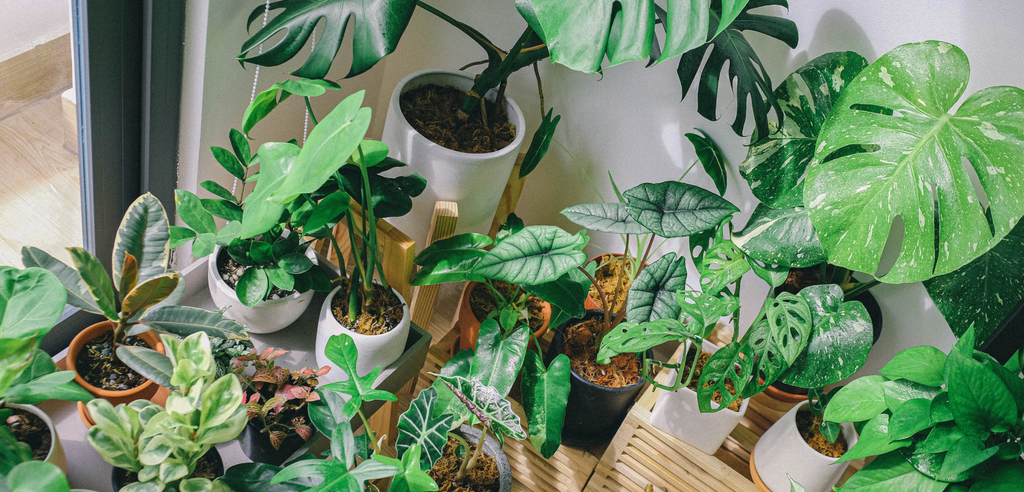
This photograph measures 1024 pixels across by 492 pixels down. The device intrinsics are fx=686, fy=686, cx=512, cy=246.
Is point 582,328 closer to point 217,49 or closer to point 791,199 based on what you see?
point 791,199

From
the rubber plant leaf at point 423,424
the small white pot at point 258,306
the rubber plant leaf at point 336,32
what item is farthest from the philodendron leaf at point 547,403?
the rubber plant leaf at point 336,32

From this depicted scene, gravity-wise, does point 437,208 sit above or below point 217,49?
below

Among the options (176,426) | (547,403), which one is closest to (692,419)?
(547,403)

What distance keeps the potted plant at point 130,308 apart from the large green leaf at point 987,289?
1224 millimetres

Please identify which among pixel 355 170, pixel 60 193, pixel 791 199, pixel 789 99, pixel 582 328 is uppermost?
pixel 789 99

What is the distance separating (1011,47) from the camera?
1.13m

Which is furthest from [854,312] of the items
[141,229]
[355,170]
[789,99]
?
[141,229]

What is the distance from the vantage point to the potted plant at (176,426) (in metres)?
0.88

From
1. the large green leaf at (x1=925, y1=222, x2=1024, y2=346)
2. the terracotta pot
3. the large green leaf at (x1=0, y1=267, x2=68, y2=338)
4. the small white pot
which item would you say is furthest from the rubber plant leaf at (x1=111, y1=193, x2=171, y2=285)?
the large green leaf at (x1=925, y1=222, x2=1024, y2=346)

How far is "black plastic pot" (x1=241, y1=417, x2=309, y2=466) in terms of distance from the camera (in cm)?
114

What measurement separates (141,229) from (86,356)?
0.23 m

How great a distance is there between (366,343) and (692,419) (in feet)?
2.18

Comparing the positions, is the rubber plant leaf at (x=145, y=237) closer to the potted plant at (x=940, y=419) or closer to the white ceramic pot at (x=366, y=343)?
the white ceramic pot at (x=366, y=343)

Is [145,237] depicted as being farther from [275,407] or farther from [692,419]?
[692,419]
